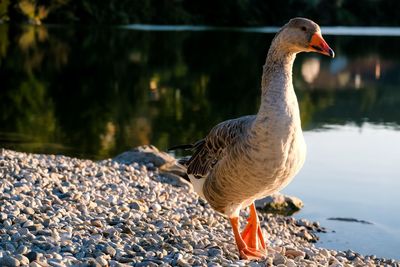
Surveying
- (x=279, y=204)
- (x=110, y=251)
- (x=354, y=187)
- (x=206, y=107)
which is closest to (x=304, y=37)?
(x=110, y=251)

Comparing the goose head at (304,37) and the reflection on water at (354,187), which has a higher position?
the goose head at (304,37)

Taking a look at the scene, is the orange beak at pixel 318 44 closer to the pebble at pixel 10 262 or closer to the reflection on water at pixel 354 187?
the pebble at pixel 10 262

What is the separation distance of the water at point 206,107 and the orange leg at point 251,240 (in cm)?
290

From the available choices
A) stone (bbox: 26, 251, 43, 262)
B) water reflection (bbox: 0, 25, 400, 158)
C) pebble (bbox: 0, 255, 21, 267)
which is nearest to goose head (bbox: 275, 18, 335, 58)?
stone (bbox: 26, 251, 43, 262)

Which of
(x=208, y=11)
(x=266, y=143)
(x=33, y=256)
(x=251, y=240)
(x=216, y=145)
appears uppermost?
(x=266, y=143)

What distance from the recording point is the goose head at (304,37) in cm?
701

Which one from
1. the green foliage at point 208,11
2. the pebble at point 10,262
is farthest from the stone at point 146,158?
the green foliage at point 208,11

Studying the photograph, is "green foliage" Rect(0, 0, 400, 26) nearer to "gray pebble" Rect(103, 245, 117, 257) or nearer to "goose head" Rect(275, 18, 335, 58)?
"goose head" Rect(275, 18, 335, 58)

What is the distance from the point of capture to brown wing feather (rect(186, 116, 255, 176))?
740 cm

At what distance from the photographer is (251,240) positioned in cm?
814

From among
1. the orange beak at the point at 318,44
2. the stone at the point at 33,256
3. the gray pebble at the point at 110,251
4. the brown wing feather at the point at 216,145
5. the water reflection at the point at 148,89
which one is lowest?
the water reflection at the point at 148,89

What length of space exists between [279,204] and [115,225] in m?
5.12

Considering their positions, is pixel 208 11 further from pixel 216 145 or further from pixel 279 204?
pixel 216 145

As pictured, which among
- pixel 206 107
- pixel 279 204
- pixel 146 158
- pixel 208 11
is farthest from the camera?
pixel 208 11
